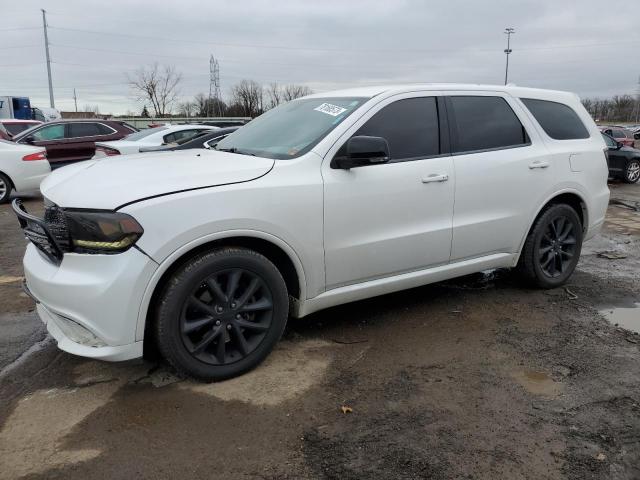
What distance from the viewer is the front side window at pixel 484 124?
4.25 metres

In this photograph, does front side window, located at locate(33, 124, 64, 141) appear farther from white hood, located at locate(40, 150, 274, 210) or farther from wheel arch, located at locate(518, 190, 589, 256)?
wheel arch, located at locate(518, 190, 589, 256)

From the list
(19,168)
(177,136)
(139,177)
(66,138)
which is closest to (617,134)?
(177,136)

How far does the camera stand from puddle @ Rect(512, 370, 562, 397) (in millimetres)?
3248

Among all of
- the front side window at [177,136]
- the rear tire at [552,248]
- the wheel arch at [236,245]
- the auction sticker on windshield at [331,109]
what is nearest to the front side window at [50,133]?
the front side window at [177,136]

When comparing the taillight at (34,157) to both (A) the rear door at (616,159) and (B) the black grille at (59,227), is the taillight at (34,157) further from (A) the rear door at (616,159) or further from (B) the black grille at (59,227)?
(A) the rear door at (616,159)

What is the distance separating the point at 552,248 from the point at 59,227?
4050 millimetres

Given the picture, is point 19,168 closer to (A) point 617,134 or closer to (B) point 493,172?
(B) point 493,172

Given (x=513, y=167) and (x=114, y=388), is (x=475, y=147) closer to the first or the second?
(x=513, y=167)

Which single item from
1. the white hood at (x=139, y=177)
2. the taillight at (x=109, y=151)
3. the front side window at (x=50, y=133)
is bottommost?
the taillight at (x=109, y=151)

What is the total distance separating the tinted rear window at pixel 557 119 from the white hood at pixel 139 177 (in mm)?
2645

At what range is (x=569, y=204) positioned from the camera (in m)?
5.04

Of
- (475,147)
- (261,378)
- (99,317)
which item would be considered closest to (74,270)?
(99,317)

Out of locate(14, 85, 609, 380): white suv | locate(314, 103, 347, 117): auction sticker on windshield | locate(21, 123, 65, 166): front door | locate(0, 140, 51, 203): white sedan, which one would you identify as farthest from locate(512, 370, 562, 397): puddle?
locate(21, 123, 65, 166): front door

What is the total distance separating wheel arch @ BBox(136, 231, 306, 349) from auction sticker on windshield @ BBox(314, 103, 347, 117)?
1104mm
